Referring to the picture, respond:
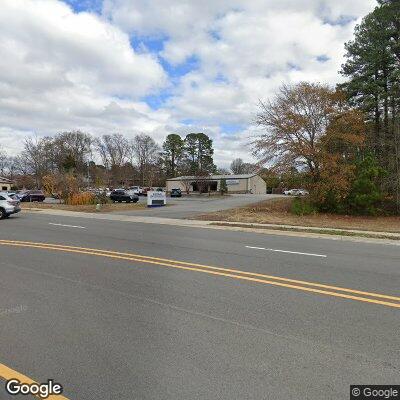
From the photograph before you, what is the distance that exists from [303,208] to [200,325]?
2141 centimetres

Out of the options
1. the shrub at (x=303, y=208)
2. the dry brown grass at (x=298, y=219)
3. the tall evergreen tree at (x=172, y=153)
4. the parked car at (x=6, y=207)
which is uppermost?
the tall evergreen tree at (x=172, y=153)

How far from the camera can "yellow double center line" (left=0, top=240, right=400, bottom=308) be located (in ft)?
18.9

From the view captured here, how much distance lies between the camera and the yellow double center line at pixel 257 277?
575 cm

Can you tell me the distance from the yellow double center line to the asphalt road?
4cm

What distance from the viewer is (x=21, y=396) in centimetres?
315

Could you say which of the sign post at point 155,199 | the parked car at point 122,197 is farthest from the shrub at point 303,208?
the parked car at point 122,197

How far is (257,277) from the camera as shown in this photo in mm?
7039

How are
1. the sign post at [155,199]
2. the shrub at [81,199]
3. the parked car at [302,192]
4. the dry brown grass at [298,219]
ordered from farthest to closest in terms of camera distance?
the shrub at [81,199] → the sign post at [155,199] → the parked car at [302,192] → the dry brown grass at [298,219]

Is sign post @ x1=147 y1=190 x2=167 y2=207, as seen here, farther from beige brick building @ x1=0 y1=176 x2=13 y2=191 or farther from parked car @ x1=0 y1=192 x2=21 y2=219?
beige brick building @ x1=0 y1=176 x2=13 y2=191

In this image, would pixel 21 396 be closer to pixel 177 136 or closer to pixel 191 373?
pixel 191 373

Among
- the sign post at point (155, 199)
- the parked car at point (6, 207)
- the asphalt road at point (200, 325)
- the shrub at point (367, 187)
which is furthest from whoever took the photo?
the sign post at point (155, 199)

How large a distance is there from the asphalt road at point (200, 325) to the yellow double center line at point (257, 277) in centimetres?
4

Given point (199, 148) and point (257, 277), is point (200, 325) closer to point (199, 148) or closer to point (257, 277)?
point (257, 277)

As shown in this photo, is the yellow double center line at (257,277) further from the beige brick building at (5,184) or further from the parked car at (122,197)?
the beige brick building at (5,184)
